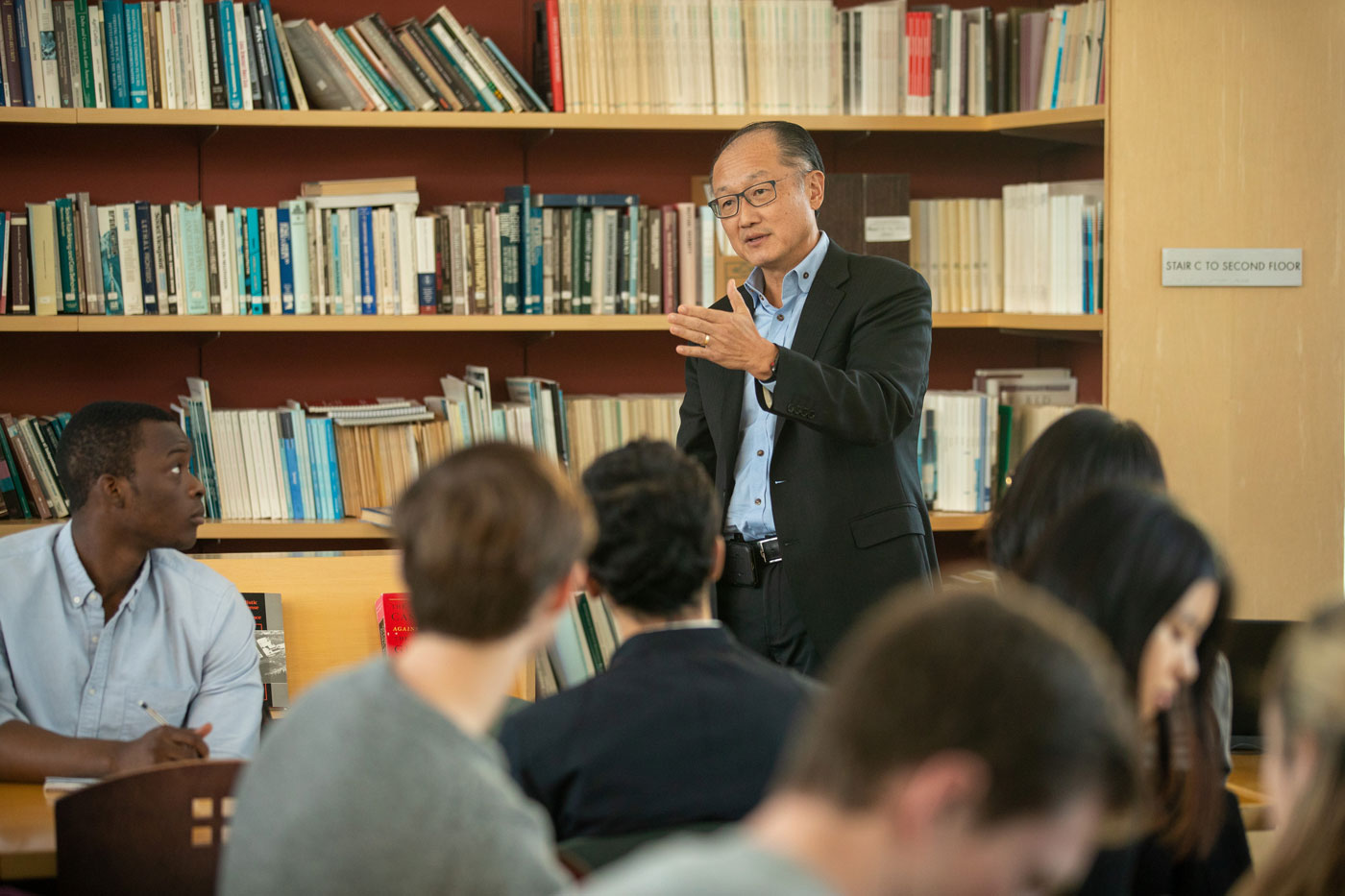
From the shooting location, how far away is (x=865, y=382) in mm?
2279

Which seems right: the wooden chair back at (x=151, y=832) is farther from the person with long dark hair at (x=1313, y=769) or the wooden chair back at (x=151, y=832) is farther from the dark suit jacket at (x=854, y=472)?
the dark suit jacket at (x=854, y=472)

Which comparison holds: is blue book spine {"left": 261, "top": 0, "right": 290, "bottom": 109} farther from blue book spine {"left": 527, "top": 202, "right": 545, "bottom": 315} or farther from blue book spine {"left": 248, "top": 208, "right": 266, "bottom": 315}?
blue book spine {"left": 527, "top": 202, "right": 545, "bottom": 315}

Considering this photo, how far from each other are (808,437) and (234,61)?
1.86 metres

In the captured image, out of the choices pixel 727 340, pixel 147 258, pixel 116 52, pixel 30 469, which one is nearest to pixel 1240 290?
pixel 727 340

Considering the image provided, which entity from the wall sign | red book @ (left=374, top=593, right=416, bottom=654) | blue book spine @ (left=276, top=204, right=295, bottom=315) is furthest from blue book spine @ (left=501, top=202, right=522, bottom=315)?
the wall sign

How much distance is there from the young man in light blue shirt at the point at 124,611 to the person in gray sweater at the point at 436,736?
1054 mm

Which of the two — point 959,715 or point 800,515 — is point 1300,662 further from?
point 800,515

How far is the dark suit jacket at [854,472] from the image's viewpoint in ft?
7.86

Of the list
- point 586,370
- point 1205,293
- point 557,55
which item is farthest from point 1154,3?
point 586,370

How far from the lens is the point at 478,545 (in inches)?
39.2

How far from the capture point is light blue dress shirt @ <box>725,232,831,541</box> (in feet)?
8.21

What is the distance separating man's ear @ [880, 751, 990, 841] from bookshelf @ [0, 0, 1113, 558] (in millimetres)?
2735

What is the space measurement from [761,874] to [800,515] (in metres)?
1.81

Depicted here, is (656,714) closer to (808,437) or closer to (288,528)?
(808,437)
